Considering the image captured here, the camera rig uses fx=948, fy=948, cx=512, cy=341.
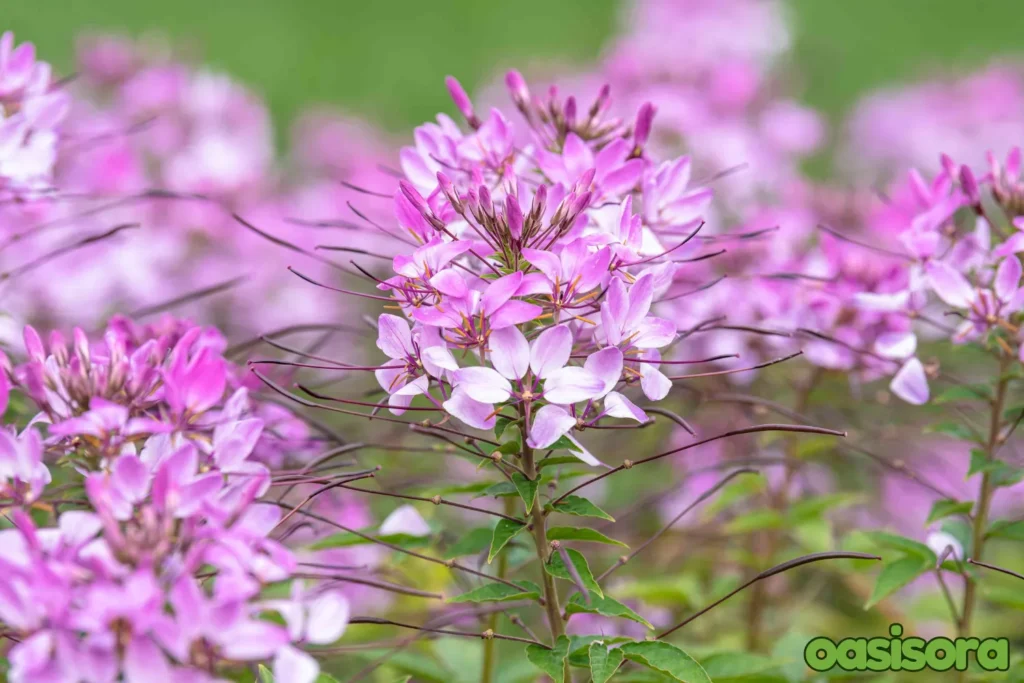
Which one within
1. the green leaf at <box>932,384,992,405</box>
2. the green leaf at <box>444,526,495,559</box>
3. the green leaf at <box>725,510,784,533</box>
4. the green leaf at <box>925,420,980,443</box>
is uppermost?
the green leaf at <box>932,384,992,405</box>

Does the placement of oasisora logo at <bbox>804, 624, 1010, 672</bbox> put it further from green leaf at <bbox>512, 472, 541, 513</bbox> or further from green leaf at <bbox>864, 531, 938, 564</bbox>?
green leaf at <bbox>512, 472, 541, 513</bbox>

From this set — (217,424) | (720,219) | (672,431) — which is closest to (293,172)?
(720,219)

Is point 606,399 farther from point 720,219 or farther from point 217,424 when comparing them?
point 720,219

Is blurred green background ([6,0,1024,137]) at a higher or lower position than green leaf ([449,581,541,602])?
higher

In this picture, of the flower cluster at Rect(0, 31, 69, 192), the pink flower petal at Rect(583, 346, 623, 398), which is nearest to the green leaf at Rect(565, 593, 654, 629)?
the pink flower petal at Rect(583, 346, 623, 398)

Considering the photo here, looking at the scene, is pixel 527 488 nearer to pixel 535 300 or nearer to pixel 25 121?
pixel 535 300

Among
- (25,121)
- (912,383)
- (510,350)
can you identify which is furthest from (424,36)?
(510,350)
